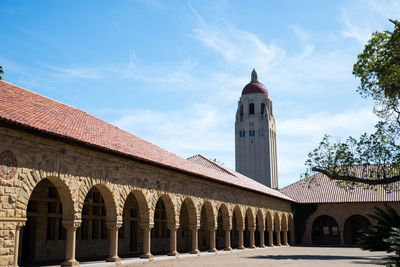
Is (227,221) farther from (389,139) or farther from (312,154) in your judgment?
(389,139)

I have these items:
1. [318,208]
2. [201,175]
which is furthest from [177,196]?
[318,208]

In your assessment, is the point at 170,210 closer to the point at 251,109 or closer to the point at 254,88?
the point at 251,109

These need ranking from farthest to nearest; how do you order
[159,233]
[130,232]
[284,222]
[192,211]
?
[284,222] → [159,233] → [130,232] → [192,211]

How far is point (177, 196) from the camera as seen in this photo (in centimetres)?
1894

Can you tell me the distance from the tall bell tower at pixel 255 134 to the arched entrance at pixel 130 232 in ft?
210

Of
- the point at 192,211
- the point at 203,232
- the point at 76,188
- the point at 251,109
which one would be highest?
the point at 251,109

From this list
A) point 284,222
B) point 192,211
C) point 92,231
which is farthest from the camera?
point 284,222

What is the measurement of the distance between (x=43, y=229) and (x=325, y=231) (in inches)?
1106

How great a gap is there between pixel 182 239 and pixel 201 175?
23.3 feet

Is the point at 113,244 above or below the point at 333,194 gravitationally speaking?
below

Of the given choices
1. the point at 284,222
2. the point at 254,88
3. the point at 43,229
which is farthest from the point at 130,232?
the point at 254,88

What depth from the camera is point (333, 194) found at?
37.4 meters

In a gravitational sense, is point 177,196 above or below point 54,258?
above

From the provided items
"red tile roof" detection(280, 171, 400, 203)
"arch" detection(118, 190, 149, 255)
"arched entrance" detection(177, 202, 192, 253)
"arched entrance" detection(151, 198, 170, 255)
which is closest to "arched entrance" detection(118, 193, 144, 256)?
"arch" detection(118, 190, 149, 255)
